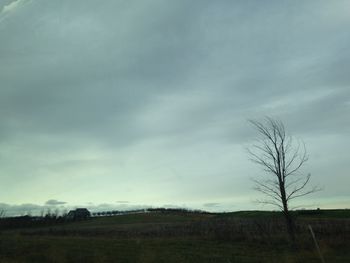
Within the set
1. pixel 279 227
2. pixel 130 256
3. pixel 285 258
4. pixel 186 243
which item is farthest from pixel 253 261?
pixel 279 227

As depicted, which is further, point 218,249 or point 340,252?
point 218,249

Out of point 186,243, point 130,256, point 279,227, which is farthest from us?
point 279,227

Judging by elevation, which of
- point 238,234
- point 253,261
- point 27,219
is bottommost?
point 253,261

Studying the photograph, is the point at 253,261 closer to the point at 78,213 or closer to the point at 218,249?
the point at 218,249

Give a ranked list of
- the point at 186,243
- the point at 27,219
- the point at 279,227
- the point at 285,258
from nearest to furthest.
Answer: the point at 285,258
the point at 186,243
the point at 279,227
the point at 27,219

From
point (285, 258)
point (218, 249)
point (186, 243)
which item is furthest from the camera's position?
point (186, 243)

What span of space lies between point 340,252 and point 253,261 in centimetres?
568

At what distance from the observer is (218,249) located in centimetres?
3008

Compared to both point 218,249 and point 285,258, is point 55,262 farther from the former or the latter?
point 285,258

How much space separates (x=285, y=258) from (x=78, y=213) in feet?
364

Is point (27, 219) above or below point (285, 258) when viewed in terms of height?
above

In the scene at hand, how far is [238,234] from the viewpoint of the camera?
37.8 meters

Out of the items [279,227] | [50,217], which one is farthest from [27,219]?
[279,227]

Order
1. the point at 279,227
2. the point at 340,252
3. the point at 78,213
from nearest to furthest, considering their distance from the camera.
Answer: the point at 340,252 → the point at 279,227 → the point at 78,213
